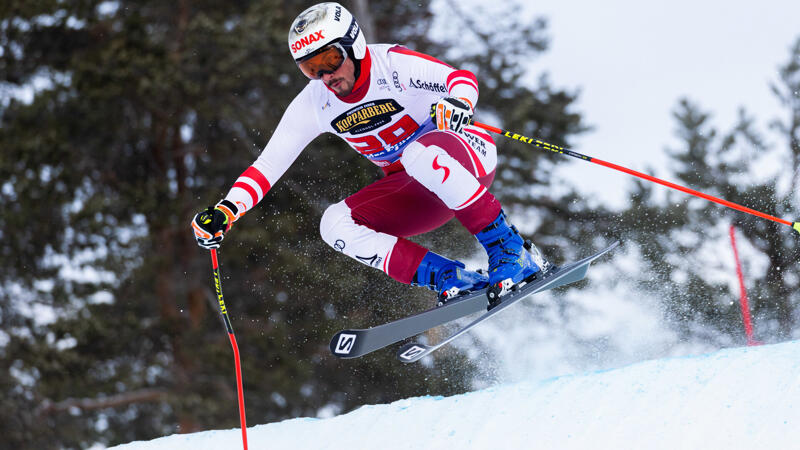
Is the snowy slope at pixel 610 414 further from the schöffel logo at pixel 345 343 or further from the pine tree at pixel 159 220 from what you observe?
the pine tree at pixel 159 220

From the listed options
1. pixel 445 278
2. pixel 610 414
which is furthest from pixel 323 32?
pixel 610 414

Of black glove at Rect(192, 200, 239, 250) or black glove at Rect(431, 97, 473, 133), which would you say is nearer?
black glove at Rect(431, 97, 473, 133)

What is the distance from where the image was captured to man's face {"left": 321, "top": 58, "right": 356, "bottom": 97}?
12.3 feet

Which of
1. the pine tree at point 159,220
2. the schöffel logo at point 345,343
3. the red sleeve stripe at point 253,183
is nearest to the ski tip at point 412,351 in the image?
the schöffel logo at point 345,343

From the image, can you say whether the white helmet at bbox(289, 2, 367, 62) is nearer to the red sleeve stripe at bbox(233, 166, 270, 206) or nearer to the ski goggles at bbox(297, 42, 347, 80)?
the ski goggles at bbox(297, 42, 347, 80)

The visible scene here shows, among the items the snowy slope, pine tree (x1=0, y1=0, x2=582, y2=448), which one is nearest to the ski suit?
the snowy slope

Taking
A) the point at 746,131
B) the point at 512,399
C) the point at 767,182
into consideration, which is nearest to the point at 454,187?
the point at 512,399

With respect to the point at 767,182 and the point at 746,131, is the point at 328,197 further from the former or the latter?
the point at 746,131

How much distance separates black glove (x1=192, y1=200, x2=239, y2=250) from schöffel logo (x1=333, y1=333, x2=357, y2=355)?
0.77 meters

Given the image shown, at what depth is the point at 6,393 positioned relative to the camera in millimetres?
11539

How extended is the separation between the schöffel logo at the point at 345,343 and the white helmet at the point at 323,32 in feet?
4.45

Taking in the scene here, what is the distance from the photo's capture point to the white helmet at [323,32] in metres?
3.65

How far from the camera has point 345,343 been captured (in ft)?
13.2

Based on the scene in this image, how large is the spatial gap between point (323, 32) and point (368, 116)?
1.56ft
